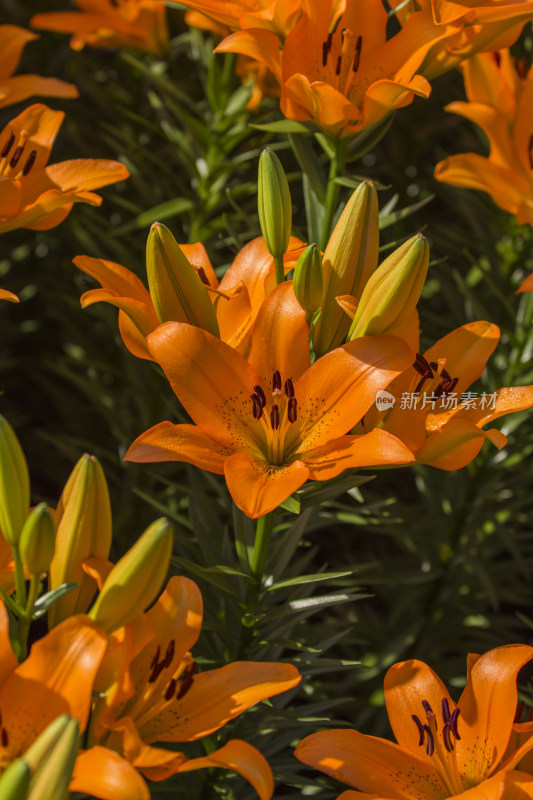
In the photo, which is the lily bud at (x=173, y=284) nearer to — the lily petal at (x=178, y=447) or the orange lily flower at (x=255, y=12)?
the lily petal at (x=178, y=447)

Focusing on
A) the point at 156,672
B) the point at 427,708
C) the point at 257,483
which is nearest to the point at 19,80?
the point at 257,483

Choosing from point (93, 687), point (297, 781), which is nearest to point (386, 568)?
→ point (297, 781)

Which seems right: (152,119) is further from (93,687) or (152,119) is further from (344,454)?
(93,687)

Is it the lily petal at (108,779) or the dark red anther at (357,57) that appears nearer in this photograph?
the lily petal at (108,779)

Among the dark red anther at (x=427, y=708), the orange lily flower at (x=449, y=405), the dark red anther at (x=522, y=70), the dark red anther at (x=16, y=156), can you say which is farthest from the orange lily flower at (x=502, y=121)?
the dark red anther at (x=427, y=708)

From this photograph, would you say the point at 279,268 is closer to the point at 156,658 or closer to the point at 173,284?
the point at 173,284

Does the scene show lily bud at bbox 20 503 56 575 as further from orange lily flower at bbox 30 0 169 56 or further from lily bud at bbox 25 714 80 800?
orange lily flower at bbox 30 0 169 56
